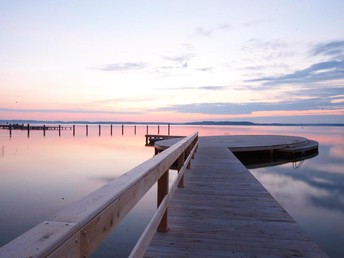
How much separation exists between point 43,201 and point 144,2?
858 centimetres

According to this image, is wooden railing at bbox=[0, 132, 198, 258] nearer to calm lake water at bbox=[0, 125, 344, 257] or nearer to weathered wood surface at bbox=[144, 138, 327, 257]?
weathered wood surface at bbox=[144, 138, 327, 257]

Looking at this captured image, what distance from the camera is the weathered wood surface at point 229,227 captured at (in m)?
3.15

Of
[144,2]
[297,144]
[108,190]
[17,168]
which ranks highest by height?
[144,2]

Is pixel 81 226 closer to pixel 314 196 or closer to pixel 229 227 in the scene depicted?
pixel 229 227

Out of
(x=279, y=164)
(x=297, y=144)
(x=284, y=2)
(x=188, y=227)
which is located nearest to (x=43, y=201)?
(x=188, y=227)

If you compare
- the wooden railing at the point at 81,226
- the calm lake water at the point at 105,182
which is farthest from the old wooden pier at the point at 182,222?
the calm lake water at the point at 105,182

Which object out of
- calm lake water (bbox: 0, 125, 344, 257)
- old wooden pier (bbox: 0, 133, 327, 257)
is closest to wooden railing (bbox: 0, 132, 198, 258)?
old wooden pier (bbox: 0, 133, 327, 257)

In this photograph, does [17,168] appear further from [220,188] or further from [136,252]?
[136,252]

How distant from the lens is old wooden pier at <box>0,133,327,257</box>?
987 mm

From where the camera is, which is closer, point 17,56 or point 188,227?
point 188,227

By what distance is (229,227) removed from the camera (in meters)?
3.89

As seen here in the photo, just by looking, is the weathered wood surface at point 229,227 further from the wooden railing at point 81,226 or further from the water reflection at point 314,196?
the water reflection at point 314,196

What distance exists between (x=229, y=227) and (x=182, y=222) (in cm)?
66

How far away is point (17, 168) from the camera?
1684 cm
